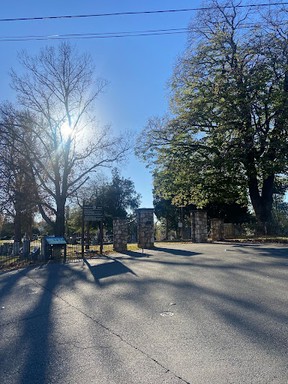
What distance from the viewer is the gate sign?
1673 centimetres

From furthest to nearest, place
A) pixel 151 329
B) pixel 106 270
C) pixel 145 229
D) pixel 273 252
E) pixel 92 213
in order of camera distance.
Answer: pixel 145 229 → pixel 92 213 → pixel 273 252 → pixel 106 270 → pixel 151 329

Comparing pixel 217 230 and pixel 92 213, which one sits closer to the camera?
pixel 92 213

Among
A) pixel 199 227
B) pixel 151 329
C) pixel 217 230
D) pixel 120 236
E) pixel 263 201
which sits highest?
pixel 263 201

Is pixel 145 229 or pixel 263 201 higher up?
pixel 263 201

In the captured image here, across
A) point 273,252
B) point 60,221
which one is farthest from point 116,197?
point 273,252

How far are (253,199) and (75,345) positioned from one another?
2375 cm

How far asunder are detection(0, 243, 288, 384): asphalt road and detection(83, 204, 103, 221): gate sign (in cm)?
750

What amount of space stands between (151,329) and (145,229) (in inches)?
530

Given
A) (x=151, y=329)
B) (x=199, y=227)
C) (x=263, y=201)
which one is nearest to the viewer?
(x=151, y=329)

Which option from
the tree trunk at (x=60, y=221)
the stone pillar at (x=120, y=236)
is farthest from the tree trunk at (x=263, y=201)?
the tree trunk at (x=60, y=221)

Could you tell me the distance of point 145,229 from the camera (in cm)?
1856

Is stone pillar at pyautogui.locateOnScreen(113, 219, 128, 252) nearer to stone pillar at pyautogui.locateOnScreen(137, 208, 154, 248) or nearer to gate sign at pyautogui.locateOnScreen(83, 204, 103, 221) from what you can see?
stone pillar at pyautogui.locateOnScreen(137, 208, 154, 248)

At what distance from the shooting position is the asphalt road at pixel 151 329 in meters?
3.72

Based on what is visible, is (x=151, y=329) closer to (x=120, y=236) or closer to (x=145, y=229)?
(x=120, y=236)
